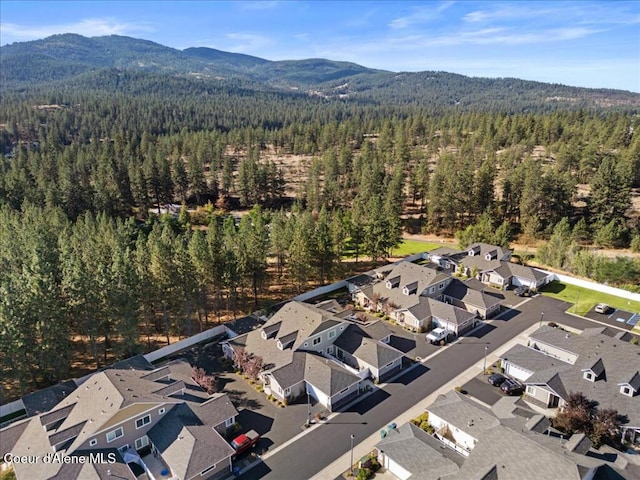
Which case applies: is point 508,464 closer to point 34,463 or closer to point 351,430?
point 351,430

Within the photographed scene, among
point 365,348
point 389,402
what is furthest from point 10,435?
point 365,348

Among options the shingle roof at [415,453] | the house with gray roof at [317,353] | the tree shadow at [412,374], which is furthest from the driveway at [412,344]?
the shingle roof at [415,453]

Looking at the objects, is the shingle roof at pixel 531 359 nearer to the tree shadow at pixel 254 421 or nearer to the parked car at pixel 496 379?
the parked car at pixel 496 379

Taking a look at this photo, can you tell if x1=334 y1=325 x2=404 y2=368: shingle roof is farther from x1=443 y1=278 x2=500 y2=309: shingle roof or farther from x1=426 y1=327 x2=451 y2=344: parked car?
x1=443 y1=278 x2=500 y2=309: shingle roof

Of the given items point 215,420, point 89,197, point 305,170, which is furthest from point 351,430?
point 305,170

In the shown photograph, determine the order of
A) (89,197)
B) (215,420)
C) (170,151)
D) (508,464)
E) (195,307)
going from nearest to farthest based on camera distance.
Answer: (508,464) < (215,420) < (195,307) < (89,197) < (170,151)

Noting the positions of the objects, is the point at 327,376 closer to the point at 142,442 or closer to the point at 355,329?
the point at 355,329

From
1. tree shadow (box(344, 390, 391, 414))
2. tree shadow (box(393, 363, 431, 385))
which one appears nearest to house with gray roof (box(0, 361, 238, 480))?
tree shadow (box(344, 390, 391, 414))
